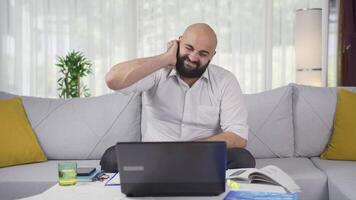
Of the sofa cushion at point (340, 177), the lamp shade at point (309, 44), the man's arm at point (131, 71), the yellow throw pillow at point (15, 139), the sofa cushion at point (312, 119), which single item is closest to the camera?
the sofa cushion at point (340, 177)

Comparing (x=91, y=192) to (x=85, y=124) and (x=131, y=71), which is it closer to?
(x=131, y=71)

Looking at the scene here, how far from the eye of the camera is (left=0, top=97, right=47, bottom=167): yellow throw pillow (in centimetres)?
245

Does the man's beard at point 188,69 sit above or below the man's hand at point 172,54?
below

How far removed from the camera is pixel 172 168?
1.24 metres

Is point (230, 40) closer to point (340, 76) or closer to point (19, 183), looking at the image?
point (340, 76)

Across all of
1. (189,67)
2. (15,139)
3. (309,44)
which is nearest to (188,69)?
(189,67)

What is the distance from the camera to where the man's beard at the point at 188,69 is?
7.04ft

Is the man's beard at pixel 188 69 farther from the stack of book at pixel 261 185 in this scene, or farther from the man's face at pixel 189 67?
the stack of book at pixel 261 185

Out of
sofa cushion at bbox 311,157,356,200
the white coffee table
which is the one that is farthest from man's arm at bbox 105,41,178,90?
sofa cushion at bbox 311,157,356,200

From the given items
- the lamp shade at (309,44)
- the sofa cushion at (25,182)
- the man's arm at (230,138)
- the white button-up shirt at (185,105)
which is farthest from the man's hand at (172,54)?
the lamp shade at (309,44)

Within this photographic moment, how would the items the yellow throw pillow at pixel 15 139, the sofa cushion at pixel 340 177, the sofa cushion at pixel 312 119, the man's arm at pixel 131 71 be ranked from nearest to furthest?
the sofa cushion at pixel 340 177 → the man's arm at pixel 131 71 → the yellow throw pillow at pixel 15 139 → the sofa cushion at pixel 312 119

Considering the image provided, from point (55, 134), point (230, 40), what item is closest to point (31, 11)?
point (230, 40)

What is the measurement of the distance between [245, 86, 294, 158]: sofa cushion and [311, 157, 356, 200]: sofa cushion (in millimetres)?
209

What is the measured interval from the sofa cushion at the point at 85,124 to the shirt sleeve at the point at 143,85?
1.63 feet
